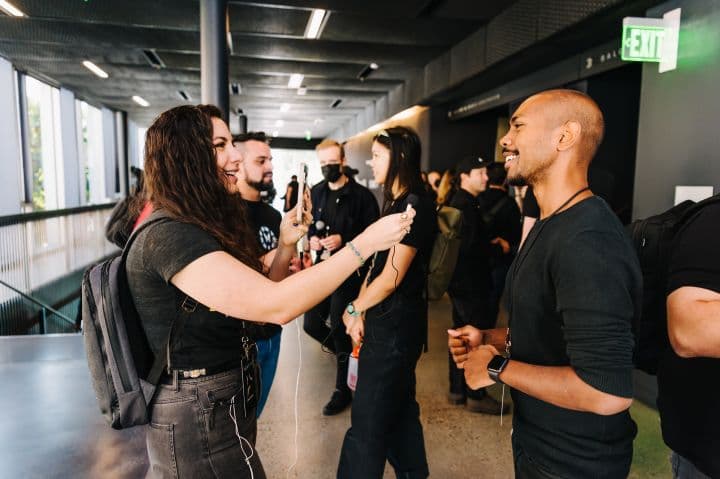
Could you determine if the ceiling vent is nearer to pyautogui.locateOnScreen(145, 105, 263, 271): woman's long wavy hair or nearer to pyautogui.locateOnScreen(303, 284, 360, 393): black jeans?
A: pyautogui.locateOnScreen(303, 284, 360, 393): black jeans

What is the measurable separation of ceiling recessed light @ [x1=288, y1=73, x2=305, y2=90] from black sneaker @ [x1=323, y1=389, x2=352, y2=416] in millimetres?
6861

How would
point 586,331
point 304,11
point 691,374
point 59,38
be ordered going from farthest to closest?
point 59,38 < point 304,11 < point 691,374 < point 586,331

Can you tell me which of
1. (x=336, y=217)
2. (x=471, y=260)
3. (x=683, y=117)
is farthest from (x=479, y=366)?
(x=683, y=117)

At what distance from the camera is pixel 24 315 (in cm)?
468

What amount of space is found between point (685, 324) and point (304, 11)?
5.36m

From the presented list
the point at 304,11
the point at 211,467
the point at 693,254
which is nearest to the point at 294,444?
the point at 211,467

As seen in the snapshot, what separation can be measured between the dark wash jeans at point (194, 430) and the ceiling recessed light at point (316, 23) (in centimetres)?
499

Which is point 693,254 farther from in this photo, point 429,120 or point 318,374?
point 429,120

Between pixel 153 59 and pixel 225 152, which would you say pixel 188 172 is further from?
pixel 153 59

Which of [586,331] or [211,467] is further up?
[586,331]

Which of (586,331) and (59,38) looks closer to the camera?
(586,331)

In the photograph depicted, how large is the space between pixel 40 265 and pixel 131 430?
3088 mm

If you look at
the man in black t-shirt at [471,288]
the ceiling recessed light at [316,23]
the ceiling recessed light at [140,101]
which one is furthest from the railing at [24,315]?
the ceiling recessed light at [140,101]

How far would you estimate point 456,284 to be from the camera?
3.31 m
